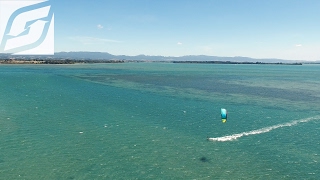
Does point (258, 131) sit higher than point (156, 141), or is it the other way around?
point (258, 131)

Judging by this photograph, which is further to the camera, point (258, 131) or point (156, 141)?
point (258, 131)

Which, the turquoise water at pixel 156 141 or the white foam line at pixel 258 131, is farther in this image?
the white foam line at pixel 258 131

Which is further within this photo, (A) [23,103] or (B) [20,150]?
(A) [23,103]

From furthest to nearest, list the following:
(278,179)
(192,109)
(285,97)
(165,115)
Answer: (285,97) < (192,109) < (165,115) < (278,179)

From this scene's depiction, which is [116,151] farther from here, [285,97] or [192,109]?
[285,97]

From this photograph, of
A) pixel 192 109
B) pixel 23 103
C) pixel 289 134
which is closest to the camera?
pixel 289 134

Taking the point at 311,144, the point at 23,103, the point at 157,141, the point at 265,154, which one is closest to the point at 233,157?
the point at 265,154

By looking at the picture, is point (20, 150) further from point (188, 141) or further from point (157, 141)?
point (188, 141)

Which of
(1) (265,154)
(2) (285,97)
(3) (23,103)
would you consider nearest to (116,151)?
(1) (265,154)

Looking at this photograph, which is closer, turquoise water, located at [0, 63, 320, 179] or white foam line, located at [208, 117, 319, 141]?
turquoise water, located at [0, 63, 320, 179]
